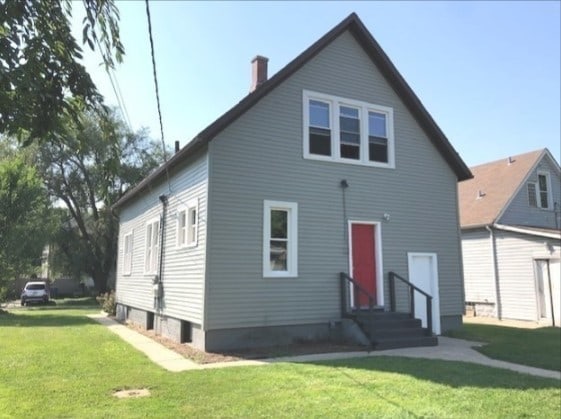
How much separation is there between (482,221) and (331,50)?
11834mm

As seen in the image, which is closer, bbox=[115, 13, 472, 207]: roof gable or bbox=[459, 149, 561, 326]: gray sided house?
bbox=[115, 13, 472, 207]: roof gable

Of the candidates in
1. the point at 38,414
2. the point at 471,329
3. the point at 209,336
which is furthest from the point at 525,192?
the point at 38,414

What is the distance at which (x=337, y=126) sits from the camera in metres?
13.8

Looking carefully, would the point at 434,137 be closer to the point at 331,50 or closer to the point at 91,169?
the point at 331,50

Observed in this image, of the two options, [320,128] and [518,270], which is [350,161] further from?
[518,270]

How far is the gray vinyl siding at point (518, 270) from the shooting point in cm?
1962

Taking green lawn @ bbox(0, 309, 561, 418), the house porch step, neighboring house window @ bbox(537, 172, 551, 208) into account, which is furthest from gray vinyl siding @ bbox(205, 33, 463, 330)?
neighboring house window @ bbox(537, 172, 551, 208)

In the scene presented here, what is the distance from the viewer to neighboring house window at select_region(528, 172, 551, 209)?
23.2 meters

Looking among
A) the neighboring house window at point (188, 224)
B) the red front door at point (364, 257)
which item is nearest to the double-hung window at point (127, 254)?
the neighboring house window at point (188, 224)

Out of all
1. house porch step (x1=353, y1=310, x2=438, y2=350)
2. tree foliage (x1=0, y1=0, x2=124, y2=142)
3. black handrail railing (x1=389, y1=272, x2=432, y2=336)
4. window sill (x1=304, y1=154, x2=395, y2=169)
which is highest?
window sill (x1=304, y1=154, x2=395, y2=169)

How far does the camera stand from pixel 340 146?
13.8 metres

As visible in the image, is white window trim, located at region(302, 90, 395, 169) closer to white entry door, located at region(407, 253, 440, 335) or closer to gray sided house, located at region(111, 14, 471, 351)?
gray sided house, located at region(111, 14, 471, 351)

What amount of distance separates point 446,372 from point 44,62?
7.86 meters

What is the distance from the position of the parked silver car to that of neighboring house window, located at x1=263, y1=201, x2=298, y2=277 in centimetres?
2874
